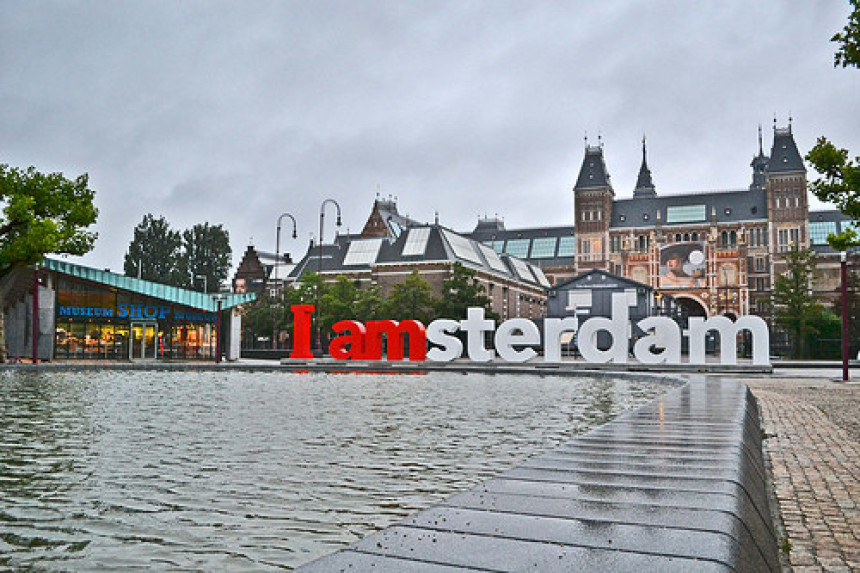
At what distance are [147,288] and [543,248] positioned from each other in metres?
78.5

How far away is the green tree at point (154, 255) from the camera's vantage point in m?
84.1

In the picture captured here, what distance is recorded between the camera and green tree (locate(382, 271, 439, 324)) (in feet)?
179

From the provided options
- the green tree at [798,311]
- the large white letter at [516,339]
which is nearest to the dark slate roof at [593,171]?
the green tree at [798,311]

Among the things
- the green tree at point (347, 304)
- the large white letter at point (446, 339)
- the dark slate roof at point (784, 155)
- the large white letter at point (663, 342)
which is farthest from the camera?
the dark slate roof at point (784, 155)

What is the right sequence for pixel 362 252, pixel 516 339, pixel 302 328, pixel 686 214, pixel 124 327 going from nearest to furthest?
1. pixel 516 339
2. pixel 302 328
3. pixel 124 327
4. pixel 362 252
5. pixel 686 214

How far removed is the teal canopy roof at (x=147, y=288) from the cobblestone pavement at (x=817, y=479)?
31.9m

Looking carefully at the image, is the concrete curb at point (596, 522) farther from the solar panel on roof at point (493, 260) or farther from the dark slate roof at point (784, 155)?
the dark slate roof at point (784, 155)

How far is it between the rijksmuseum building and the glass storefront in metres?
26.4

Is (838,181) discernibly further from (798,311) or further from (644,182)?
(644,182)

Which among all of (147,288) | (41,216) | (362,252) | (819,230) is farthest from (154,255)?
(819,230)

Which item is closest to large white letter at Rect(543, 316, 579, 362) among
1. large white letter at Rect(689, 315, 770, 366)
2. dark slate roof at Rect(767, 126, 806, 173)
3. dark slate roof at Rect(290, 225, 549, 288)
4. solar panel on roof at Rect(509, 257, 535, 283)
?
large white letter at Rect(689, 315, 770, 366)

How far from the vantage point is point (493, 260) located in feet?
251

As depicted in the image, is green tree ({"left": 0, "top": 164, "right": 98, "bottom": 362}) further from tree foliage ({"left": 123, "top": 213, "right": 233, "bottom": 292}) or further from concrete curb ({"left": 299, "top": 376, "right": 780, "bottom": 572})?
tree foliage ({"left": 123, "top": 213, "right": 233, "bottom": 292})

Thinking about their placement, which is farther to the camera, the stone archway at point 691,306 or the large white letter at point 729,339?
the stone archway at point 691,306
